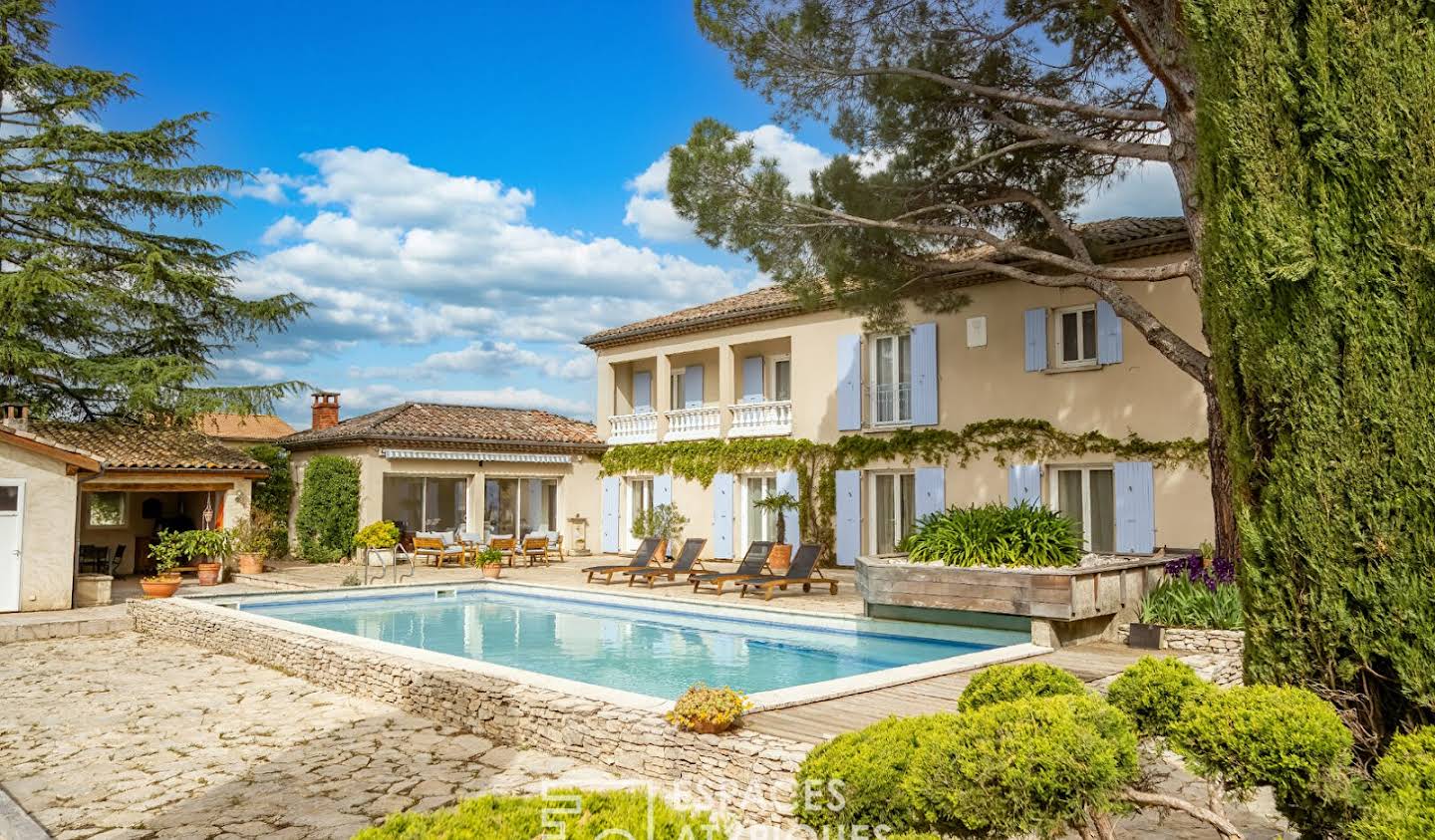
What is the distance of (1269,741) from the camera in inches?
135

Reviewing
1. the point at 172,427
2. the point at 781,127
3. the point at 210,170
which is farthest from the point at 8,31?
the point at 781,127

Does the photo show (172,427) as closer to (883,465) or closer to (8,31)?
(8,31)

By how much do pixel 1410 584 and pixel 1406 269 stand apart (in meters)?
1.23

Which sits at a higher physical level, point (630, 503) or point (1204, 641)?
point (630, 503)

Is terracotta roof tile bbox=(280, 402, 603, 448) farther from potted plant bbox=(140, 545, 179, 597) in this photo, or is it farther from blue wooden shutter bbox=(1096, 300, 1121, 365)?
blue wooden shutter bbox=(1096, 300, 1121, 365)

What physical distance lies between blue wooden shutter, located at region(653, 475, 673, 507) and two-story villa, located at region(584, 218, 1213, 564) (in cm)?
5

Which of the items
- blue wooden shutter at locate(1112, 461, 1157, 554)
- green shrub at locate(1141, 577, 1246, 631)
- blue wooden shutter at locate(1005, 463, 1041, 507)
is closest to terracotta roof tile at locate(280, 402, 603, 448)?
blue wooden shutter at locate(1005, 463, 1041, 507)

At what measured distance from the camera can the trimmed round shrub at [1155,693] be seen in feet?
13.3

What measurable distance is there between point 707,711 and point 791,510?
14.8 m

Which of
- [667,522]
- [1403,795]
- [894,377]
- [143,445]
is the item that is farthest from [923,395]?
[1403,795]

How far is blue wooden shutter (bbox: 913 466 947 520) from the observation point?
18.1 meters

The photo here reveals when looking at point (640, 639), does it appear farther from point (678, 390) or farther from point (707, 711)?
point (678, 390)

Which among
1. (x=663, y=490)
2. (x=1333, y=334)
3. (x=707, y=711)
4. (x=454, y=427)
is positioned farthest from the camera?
(x=454, y=427)

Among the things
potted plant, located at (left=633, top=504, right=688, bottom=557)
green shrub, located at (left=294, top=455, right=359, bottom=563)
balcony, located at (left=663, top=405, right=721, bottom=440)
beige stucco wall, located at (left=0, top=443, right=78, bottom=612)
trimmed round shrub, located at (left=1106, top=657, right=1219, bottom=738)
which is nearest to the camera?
trimmed round shrub, located at (left=1106, top=657, right=1219, bottom=738)
